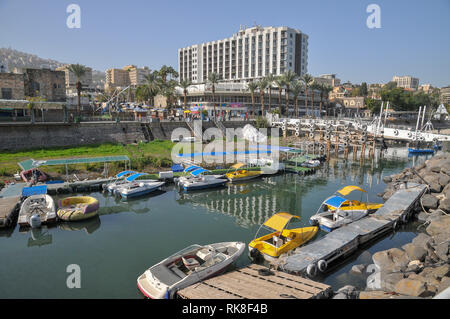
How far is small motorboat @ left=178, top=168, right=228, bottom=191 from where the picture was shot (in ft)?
121

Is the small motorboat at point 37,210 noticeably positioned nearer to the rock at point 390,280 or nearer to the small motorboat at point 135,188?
the small motorboat at point 135,188

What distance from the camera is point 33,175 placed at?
34812mm

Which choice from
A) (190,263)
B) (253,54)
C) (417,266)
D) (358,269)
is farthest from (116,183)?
(253,54)

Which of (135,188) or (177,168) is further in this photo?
(177,168)

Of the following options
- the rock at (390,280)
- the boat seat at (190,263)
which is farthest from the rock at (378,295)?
the boat seat at (190,263)

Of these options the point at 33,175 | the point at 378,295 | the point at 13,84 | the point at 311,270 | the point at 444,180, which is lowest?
the point at 311,270

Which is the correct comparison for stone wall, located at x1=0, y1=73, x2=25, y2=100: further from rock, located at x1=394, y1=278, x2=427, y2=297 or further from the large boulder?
rock, located at x1=394, y1=278, x2=427, y2=297

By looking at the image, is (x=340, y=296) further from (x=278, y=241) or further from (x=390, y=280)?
(x=278, y=241)

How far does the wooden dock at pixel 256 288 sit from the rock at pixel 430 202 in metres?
19.5

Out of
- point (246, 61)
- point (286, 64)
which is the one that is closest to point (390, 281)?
point (286, 64)

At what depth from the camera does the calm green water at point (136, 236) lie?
17609mm

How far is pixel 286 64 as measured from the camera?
121375mm

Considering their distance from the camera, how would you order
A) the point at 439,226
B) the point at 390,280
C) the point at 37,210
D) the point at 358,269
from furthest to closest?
1. the point at 37,210
2. the point at 439,226
3. the point at 358,269
4. the point at 390,280

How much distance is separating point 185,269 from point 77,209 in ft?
46.4
